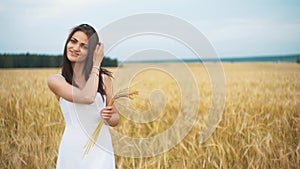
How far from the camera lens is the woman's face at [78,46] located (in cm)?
116

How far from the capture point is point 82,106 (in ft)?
3.74

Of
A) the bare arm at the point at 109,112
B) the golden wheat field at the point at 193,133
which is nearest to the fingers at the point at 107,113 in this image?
the bare arm at the point at 109,112

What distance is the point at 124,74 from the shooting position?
4.59 ft

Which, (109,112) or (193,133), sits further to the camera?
(193,133)

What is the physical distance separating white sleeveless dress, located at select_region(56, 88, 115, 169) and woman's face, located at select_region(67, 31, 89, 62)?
0.14m

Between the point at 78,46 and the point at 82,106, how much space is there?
200 mm

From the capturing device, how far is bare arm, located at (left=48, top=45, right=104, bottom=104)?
1.07 m

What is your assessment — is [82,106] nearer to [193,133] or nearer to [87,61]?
[87,61]

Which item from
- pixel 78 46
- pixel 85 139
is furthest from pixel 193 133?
pixel 78 46

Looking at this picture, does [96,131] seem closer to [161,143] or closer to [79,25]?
[79,25]

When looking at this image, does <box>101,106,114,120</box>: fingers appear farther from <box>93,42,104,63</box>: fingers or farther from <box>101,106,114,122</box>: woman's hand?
<box>93,42,104,63</box>: fingers

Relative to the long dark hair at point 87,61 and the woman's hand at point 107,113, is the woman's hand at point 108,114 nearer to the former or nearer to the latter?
the woman's hand at point 107,113

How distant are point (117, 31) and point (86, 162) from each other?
0.45 m

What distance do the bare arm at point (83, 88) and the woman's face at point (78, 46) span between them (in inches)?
3.0
